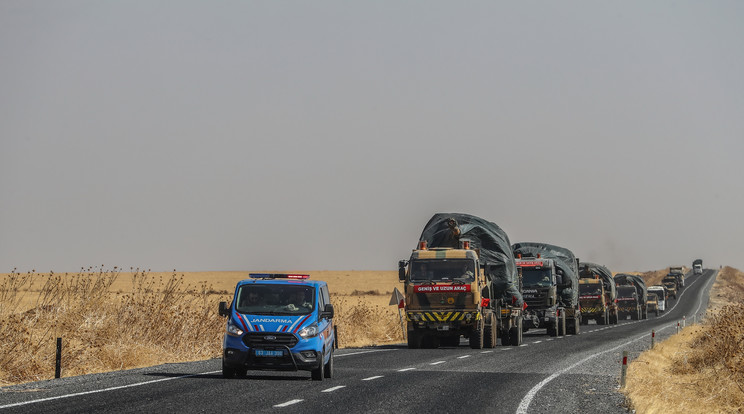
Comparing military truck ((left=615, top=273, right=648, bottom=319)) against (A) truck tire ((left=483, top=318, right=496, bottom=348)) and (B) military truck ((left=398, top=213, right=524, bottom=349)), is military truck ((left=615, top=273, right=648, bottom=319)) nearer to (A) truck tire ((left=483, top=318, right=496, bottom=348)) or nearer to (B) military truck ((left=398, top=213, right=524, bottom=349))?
(B) military truck ((left=398, top=213, right=524, bottom=349))

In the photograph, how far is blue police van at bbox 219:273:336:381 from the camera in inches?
699

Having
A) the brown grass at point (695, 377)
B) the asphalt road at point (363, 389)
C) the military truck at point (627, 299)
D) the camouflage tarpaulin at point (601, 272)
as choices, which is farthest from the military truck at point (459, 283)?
the military truck at point (627, 299)

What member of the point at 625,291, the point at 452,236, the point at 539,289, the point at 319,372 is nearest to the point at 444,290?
the point at 452,236

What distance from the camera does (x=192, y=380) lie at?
1781cm

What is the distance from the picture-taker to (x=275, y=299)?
739 inches

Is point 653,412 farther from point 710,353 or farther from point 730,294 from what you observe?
point 730,294

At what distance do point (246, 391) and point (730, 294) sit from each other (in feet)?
343

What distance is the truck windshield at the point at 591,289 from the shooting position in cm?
5381

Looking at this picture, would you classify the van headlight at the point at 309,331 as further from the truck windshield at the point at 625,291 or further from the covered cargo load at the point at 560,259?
the truck windshield at the point at 625,291

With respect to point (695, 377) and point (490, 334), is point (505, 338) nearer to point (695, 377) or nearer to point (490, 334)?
point (490, 334)

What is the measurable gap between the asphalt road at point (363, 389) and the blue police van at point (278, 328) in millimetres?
384

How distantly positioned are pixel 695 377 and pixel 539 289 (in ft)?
60.5

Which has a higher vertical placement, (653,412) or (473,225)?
(473,225)

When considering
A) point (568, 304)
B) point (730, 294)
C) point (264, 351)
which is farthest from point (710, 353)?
point (730, 294)
